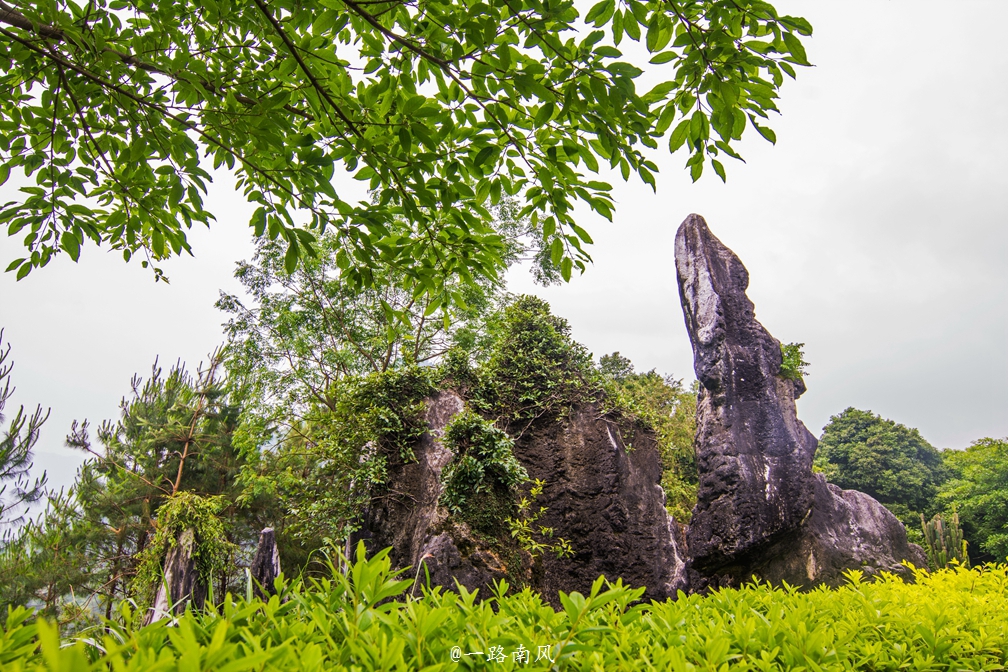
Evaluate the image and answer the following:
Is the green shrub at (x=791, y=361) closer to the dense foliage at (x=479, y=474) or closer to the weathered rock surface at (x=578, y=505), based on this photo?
the weathered rock surface at (x=578, y=505)

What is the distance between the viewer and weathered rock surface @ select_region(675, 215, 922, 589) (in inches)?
267

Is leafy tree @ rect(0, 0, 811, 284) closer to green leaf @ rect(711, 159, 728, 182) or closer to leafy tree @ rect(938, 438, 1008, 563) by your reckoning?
green leaf @ rect(711, 159, 728, 182)

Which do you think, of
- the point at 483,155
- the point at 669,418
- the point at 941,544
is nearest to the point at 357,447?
the point at 483,155

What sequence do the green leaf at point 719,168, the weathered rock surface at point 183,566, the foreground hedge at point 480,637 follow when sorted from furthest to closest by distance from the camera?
the weathered rock surface at point 183,566, the green leaf at point 719,168, the foreground hedge at point 480,637

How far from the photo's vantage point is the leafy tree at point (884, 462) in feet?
56.3

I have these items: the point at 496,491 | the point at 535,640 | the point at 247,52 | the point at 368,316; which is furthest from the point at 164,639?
the point at 368,316

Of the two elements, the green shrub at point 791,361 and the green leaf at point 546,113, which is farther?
the green shrub at point 791,361

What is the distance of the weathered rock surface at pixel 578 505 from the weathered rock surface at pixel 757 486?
0.59 meters

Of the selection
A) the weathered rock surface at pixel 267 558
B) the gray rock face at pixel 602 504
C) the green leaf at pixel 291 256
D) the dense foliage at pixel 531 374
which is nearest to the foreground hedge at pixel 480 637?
the green leaf at pixel 291 256

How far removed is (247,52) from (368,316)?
32.0 feet

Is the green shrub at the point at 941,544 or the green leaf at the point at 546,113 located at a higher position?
the green leaf at the point at 546,113

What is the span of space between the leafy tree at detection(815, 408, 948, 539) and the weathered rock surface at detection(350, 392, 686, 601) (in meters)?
12.6

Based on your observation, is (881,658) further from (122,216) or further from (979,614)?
(122,216)

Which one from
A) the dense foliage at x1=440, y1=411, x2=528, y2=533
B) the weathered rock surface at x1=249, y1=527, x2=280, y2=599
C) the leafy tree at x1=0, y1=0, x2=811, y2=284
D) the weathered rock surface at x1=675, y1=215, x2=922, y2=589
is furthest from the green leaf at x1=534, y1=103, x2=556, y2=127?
the weathered rock surface at x1=249, y1=527, x2=280, y2=599
